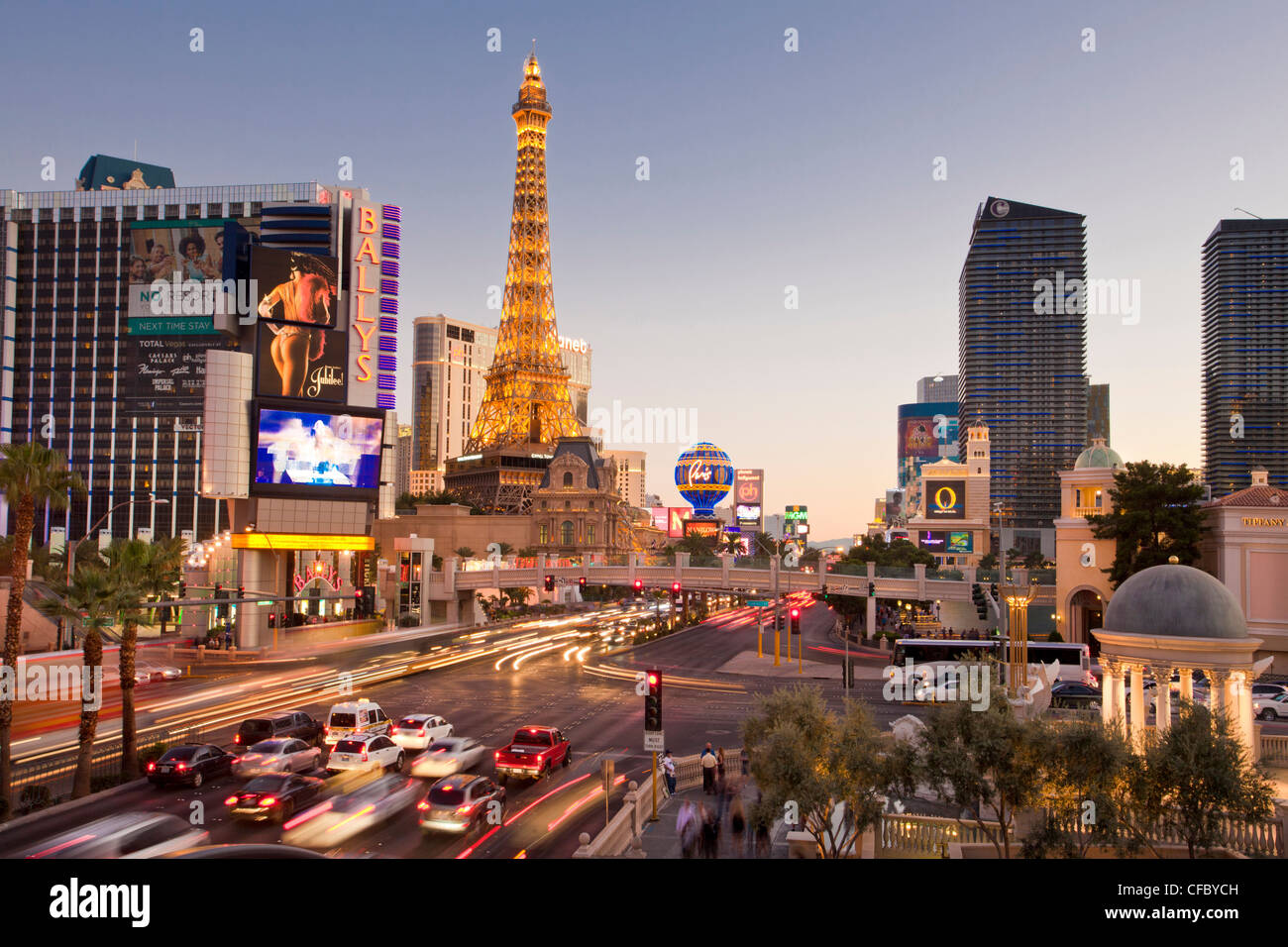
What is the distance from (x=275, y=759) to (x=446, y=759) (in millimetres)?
5000

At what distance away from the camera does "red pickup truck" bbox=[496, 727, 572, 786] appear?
87.2 feet

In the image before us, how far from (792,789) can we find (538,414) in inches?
5261

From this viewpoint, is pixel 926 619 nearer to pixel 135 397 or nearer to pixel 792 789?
pixel 792 789

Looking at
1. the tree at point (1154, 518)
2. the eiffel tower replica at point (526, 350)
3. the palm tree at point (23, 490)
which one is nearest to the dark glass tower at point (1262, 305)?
the eiffel tower replica at point (526, 350)

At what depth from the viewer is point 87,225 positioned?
5950 inches

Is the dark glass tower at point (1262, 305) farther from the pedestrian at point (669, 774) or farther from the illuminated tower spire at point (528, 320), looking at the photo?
the pedestrian at point (669, 774)

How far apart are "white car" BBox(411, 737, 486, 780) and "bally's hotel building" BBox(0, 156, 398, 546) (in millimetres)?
129732

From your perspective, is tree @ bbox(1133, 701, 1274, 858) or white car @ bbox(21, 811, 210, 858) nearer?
white car @ bbox(21, 811, 210, 858)

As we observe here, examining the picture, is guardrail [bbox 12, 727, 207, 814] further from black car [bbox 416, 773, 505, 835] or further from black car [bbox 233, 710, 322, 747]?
black car [bbox 416, 773, 505, 835]

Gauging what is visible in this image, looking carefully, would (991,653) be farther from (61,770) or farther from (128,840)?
(61,770)

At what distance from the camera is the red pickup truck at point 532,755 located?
26.6 m

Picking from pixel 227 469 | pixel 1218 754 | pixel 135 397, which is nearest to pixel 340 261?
pixel 135 397
